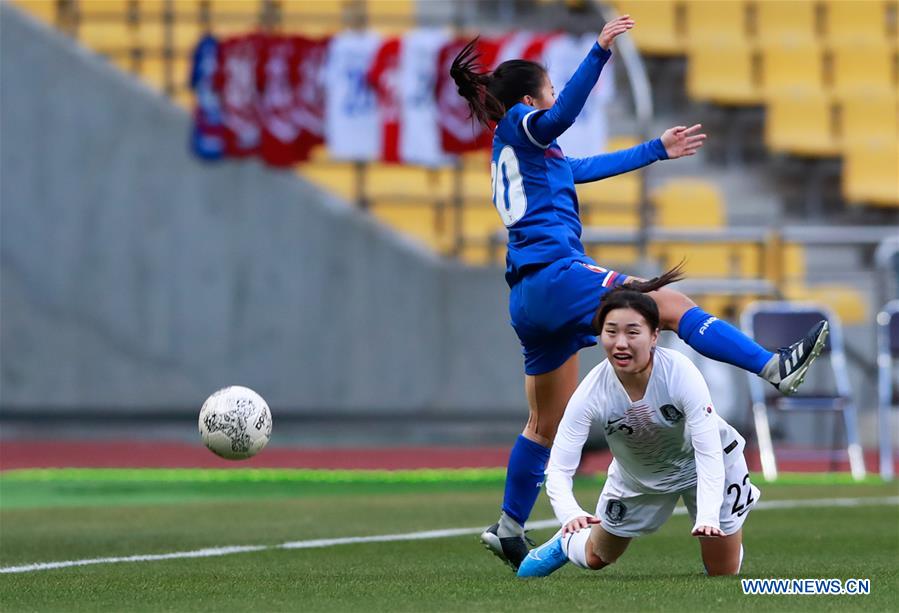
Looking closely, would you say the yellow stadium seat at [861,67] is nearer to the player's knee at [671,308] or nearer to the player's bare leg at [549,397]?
the player's bare leg at [549,397]

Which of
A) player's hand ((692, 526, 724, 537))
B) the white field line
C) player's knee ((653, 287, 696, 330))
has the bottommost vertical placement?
the white field line

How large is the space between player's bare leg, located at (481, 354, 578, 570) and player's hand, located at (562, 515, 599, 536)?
1.03 m

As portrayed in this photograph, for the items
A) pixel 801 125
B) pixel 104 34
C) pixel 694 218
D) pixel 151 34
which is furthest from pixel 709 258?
pixel 104 34

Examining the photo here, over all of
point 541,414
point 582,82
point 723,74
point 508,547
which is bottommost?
point 508,547

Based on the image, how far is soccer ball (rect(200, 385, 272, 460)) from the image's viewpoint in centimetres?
671

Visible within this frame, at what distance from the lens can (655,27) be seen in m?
18.4

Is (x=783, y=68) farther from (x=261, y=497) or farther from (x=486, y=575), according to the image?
(x=486, y=575)

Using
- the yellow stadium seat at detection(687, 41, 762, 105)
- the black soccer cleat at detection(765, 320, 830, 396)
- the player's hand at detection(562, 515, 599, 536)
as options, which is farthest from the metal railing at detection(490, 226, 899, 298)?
the player's hand at detection(562, 515, 599, 536)

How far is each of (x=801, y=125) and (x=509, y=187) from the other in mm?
12493

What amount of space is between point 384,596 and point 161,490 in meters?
6.30

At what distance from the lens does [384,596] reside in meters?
5.30

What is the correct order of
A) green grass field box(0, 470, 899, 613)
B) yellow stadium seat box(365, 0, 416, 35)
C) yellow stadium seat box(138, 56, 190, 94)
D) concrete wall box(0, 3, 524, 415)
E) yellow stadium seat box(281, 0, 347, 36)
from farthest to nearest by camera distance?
yellow stadium seat box(281, 0, 347, 36) → yellow stadium seat box(365, 0, 416, 35) → yellow stadium seat box(138, 56, 190, 94) → concrete wall box(0, 3, 524, 415) → green grass field box(0, 470, 899, 613)

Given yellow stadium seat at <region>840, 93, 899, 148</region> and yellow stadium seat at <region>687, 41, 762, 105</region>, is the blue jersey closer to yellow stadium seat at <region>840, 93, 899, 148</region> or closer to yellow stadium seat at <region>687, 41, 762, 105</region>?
yellow stadium seat at <region>687, 41, 762, 105</region>

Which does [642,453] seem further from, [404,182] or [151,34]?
[151,34]
